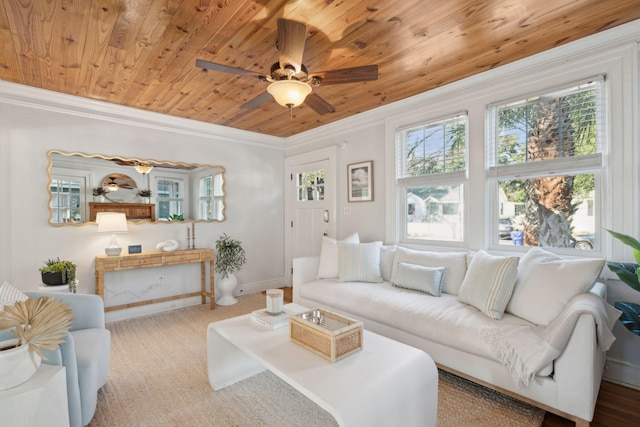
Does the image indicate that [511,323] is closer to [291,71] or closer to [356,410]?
[356,410]

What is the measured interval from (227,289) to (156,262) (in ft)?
3.17

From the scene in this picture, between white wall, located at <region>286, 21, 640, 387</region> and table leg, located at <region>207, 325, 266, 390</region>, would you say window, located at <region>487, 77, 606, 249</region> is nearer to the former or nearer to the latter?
white wall, located at <region>286, 21, 640, 387</region>

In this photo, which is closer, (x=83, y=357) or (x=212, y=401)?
(x=83, y=357)

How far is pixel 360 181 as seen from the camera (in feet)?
12.9

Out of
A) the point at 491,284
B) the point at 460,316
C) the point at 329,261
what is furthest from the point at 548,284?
the point at 329,261

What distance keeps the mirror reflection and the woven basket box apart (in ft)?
9.10

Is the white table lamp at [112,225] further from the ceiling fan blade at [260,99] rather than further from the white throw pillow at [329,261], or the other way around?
the white throw pillow at [329,261]

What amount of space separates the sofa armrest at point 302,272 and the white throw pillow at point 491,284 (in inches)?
61.6

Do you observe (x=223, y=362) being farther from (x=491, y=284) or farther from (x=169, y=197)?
(x=169, y=197)

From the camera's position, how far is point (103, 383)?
2.05 metres

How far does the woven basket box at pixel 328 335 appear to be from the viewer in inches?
62.0

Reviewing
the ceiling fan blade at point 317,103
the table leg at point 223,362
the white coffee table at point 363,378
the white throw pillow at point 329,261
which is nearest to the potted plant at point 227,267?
the white throw pillow at point 329,261

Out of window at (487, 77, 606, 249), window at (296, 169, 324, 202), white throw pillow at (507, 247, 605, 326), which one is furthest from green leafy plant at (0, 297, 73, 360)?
window at (296, 169, 324, 202)

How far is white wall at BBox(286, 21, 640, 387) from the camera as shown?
6.87ft
